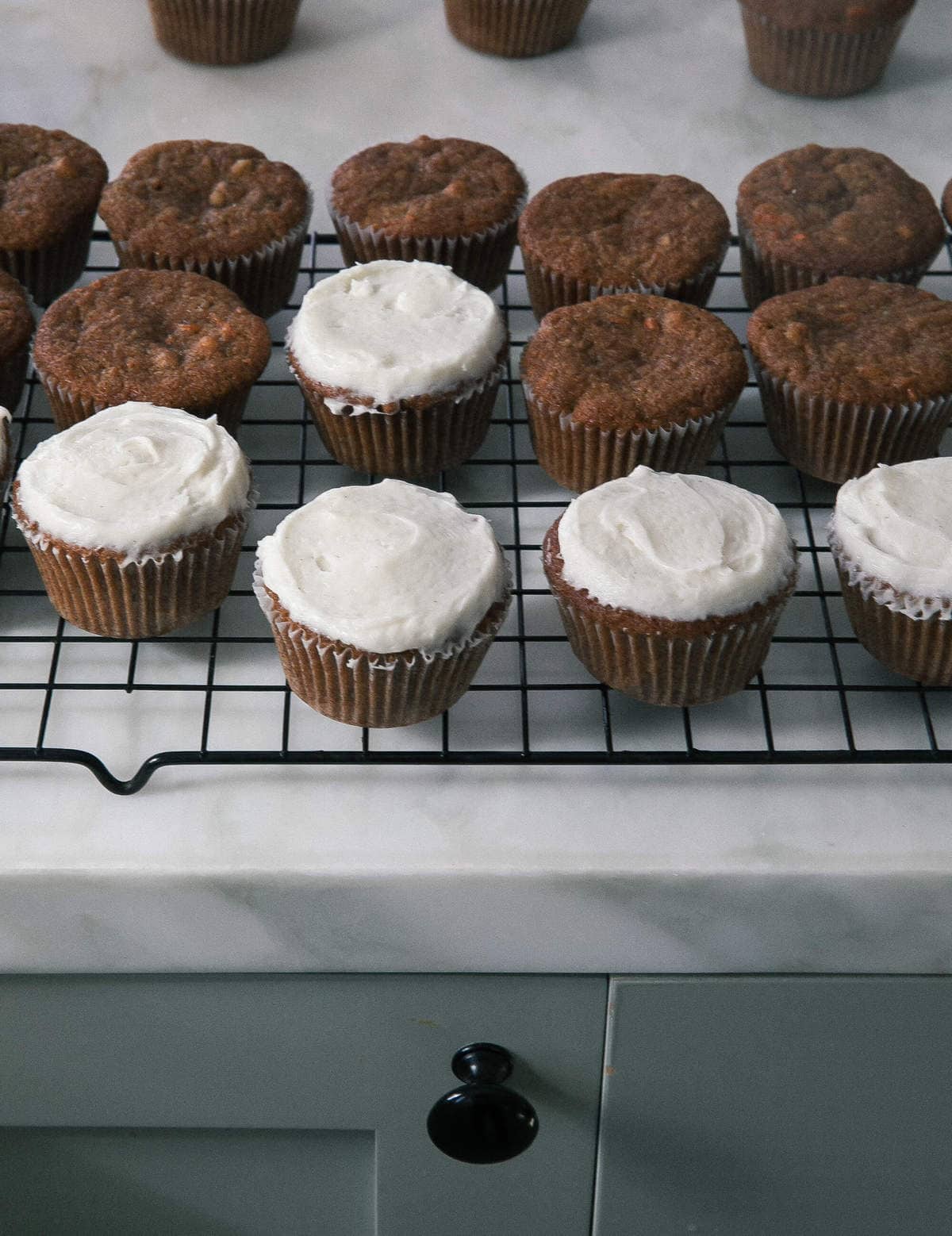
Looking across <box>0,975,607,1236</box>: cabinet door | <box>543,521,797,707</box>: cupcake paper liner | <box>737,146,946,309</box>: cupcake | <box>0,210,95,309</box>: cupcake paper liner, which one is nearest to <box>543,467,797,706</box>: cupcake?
<box>543,521,797,707</box>: cupcake paper liner

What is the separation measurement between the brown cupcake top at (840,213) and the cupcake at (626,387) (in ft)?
0.95

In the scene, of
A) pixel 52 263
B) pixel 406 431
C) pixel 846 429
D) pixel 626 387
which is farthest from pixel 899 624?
pixel 52 263

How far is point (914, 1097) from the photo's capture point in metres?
1.70

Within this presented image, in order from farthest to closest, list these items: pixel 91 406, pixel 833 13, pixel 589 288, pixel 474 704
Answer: pixel 833 13
pixel 589 288
pixel 91 406
pixel 474 704

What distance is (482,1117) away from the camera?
1.61 meters

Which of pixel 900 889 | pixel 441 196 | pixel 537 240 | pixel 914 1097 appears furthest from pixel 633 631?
pixel 441 196

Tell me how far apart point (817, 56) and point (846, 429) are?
1206 mm

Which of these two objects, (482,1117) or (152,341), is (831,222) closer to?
(152,341)

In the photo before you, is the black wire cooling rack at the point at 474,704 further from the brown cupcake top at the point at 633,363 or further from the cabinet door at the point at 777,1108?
the cabinet door at the point at 777,1108

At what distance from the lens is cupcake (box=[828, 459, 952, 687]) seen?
5.41ft

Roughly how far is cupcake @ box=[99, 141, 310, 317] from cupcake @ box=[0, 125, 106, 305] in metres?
0.07

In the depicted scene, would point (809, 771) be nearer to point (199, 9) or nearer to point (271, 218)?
point (271, 218)

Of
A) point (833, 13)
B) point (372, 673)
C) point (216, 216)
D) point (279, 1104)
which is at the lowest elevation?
point (279, 1104)

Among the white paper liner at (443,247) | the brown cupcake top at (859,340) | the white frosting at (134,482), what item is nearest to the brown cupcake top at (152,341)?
the white frosting at (134,482)
